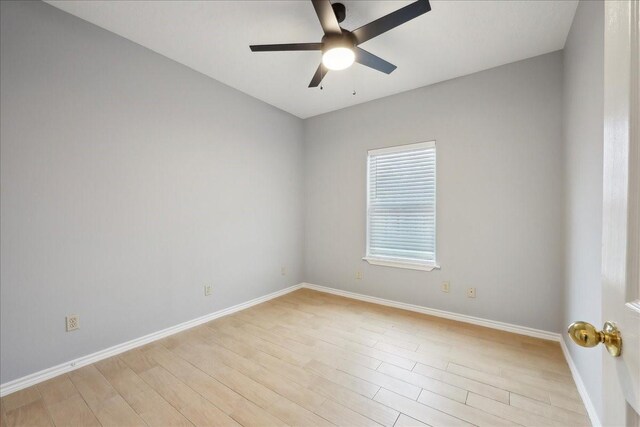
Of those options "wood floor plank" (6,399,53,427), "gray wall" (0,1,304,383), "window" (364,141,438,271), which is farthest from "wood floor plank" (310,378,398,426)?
"window" (364,141,438,271)

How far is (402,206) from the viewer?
3461 millimetres

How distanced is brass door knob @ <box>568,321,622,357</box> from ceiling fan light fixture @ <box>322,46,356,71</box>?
1993 mm

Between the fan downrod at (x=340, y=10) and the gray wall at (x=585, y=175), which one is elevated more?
the fan downrod at (x=340, y=10)

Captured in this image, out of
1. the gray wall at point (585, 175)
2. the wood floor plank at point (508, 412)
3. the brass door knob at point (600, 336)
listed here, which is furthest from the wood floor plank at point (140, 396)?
the gray wall at point (585, 175)

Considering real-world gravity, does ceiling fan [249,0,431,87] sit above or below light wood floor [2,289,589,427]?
above

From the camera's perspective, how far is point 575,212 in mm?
2023

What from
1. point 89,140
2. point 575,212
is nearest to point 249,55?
point 89,140

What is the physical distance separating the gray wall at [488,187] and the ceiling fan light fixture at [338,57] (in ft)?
5.14

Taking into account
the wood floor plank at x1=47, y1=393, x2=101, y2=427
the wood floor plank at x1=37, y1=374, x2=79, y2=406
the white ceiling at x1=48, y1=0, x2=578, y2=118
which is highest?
the white ceiling at x1=48, y1=0, x2=578, y2=118

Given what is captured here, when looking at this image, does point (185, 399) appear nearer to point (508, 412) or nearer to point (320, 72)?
point (508, 412)

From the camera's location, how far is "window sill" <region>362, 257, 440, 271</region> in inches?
125

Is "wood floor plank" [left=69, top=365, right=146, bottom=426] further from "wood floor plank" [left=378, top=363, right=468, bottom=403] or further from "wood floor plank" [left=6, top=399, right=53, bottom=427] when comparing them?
"wood floor plank" [left=378, top=363, right=468, bottom=403]

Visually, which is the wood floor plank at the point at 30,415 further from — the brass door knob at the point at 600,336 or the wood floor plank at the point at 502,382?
the wood floor plank at the point at 502,382

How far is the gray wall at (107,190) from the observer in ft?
6.15
